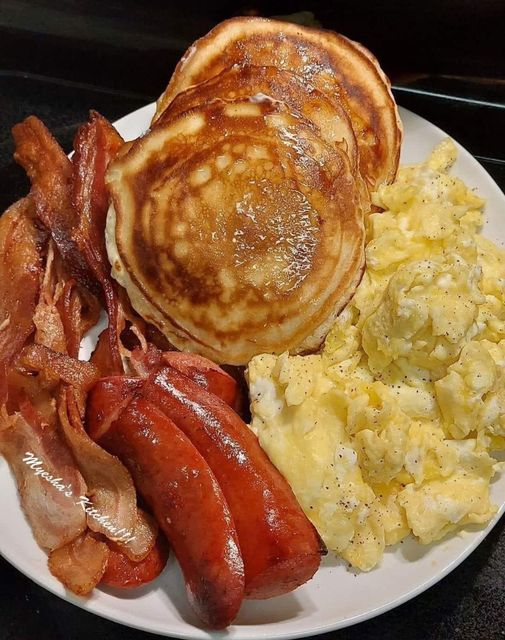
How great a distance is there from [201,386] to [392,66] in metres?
1.53

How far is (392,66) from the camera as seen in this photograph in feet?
8.87

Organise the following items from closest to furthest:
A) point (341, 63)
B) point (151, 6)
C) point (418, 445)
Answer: point (418, 445) < point (341, 63) < point (151, 6)

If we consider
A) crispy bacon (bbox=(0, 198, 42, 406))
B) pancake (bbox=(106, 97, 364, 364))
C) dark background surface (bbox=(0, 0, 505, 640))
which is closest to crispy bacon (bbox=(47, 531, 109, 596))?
dark background surface (bbox=(0, 0, 505, 640))

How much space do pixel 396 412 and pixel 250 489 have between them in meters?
0.40

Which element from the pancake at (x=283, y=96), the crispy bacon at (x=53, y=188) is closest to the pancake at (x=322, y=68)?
the pancake at (x=283, y=96)

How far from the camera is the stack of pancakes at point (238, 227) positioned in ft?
6.31

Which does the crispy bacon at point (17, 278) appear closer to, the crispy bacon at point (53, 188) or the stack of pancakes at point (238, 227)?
the crispy bacon at point (53, 188)

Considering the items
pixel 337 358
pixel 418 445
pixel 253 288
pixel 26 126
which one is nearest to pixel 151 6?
pixel 26 126

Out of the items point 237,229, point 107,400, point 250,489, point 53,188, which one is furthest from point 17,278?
point 250,489

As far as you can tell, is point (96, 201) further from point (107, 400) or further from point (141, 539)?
point (141, 539)

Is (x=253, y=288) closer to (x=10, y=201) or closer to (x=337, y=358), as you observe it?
(x=337, y=358)

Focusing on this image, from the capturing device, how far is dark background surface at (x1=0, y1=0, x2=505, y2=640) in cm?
197

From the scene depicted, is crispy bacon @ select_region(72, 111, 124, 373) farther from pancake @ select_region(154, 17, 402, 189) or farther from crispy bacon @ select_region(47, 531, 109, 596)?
crispy bacon @ select_region(47, 531, 109, 596)

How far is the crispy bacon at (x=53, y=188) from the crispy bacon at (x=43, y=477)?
43 centimetres
